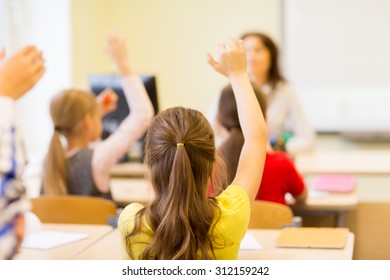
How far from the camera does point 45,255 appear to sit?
1.66 meters

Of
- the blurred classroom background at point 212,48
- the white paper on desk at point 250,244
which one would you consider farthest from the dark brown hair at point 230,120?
the blurred classroom background at point 212,48

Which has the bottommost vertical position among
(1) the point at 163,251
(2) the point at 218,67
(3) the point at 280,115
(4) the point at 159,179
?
(3) the point at 280,115

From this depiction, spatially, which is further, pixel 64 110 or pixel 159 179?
pixel 64 110

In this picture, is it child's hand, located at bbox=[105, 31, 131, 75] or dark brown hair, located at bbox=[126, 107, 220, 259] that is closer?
dark brown hair, located at bbox=[126, 107, 220, 259]

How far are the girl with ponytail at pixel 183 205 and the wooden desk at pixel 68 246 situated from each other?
0.31m

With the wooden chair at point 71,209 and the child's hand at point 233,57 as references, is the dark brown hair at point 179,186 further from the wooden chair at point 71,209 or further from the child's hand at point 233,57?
Result: the wooden chair at point 71,209

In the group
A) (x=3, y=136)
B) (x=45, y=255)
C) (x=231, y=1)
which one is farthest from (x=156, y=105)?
(x=3, y=136)

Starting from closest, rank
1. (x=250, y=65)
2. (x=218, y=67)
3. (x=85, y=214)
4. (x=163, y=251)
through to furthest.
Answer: (x=163, y=251) < (x=218, y=67) < (x=85, y=214) < (x=250, y=65)

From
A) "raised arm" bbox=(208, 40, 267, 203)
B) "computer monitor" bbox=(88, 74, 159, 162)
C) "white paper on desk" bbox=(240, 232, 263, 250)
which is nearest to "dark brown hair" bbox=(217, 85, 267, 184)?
"white paper on desk" bbox=(240, 232, 263, 250)

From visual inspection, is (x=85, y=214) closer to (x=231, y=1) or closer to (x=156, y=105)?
(x=156, y=105)

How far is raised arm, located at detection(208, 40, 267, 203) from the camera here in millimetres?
1383

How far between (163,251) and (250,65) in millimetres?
1970

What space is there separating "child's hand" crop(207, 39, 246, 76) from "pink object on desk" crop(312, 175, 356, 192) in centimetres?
141

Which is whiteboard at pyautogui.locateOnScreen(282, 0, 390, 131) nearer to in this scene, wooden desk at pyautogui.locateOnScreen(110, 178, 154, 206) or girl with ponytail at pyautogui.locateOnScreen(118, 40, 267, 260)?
wooden desk at pyautogui.locateOnScreen(110, 178, 154, 206)
